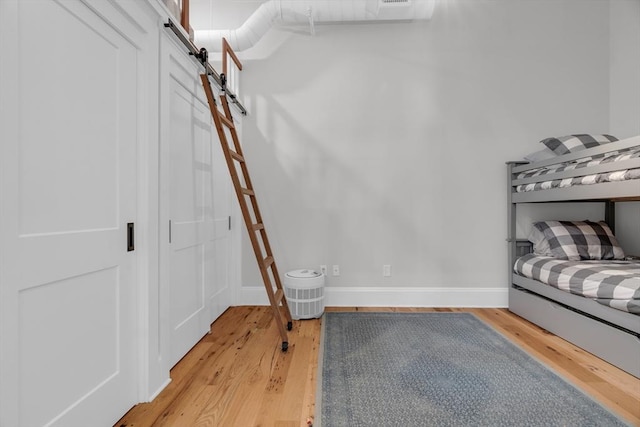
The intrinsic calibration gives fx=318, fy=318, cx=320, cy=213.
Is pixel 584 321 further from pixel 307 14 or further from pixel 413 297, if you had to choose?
pixel 307 14

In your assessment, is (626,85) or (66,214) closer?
(66,214)

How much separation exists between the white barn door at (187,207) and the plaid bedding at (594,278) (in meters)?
2.43

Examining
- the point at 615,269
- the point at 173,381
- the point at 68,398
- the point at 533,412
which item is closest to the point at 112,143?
the point at 68,398

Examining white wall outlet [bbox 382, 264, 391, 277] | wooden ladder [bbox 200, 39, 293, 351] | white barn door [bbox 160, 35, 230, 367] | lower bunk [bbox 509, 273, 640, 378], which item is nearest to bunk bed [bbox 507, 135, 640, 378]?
lower bunk [bbox 509, 273, 640, 378]

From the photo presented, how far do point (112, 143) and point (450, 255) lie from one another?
2.68 metres

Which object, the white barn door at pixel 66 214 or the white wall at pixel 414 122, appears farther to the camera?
the white wall at pixel 414 122

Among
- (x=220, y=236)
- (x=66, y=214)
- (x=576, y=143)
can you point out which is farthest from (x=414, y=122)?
(x=66, y=214)

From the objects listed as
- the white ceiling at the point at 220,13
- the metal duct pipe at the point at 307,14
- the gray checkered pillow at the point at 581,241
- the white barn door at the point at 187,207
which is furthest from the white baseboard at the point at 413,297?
the white ceiling at the point at 220,13

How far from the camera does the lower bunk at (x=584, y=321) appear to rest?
1714mm

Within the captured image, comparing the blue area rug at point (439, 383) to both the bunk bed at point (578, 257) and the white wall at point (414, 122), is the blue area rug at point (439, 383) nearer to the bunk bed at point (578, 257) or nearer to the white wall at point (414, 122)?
the bunk bed at point (578, 257)

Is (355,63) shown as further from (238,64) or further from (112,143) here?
(112,143)

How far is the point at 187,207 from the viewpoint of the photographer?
1.99m

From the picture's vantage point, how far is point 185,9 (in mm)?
1811

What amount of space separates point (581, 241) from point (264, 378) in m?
2.58
